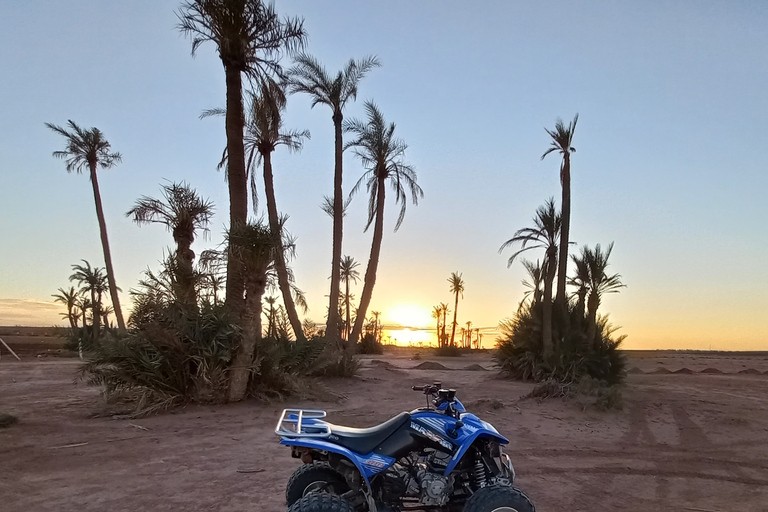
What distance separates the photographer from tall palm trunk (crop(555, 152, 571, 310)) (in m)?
18.6

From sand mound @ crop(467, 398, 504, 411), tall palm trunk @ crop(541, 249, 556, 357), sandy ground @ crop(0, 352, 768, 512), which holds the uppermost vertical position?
tall palm trunk @ crop(541, 249, 556, 357)

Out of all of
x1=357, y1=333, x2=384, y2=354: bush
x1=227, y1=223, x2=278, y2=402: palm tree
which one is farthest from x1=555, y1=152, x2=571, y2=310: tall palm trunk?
x1=357, y1=333, x2=384, y2=354: bush

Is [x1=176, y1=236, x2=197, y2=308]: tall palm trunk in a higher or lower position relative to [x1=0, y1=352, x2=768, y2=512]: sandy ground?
higher

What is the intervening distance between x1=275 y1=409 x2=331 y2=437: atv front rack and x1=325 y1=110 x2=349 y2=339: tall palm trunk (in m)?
17.4

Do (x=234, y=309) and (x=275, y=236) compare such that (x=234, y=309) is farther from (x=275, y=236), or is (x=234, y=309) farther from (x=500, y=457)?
(x=500, y=457)

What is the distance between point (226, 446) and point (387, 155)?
16.9 metres

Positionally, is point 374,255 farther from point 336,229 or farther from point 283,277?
point 283,277

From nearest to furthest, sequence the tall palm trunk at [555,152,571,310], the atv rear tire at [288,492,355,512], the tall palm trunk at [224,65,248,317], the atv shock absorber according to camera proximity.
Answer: the atv rear tire at [288,492,355,512]
the atv shock absorber
the tall palm trunk at [224,65,248,317]
the tall palm trunk at [555,152,571,310]

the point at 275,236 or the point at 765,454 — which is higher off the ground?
the point at 275,236

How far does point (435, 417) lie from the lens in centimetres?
482

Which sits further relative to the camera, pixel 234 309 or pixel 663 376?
pixel 663 376

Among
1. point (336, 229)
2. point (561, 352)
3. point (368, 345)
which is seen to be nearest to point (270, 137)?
point (336, 229)

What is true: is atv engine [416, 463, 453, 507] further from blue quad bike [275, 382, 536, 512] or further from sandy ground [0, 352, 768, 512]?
sandy ground [0, 352, 768, 512]

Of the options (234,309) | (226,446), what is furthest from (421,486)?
(234,309)
